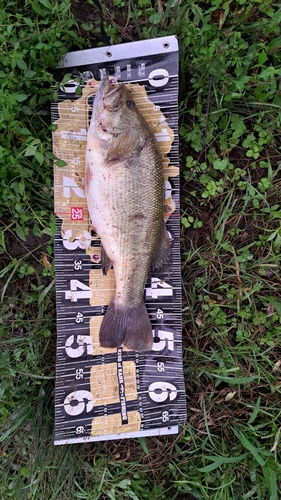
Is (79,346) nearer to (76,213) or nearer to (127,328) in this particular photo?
(127,328)

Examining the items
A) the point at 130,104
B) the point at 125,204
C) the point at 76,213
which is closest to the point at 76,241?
the point at 76,213

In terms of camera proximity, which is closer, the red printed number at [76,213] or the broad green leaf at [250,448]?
the broad green leaf at [250,448]

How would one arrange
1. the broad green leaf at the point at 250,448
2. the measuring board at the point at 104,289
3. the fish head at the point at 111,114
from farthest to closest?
the measuring board at the point at 104,289, the broad green leaf at the point at 250,448, the fish head at the point at 111,114

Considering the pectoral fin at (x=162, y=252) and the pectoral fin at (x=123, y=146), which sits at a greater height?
the pectoral fin at (x=123, y=146)

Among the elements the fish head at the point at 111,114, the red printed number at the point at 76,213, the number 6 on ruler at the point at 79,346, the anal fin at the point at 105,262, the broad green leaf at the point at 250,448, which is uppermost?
the fish head at the point at 111,114

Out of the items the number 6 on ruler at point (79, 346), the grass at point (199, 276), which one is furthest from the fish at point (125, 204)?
the grass at point (199, 276)

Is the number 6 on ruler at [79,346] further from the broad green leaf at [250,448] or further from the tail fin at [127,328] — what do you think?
the broad green leaf at [250,448]

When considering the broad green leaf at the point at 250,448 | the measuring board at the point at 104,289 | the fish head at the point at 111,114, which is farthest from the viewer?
the measuring board at the point at 104,289

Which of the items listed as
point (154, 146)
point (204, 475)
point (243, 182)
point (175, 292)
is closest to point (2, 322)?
point (175, 292)
